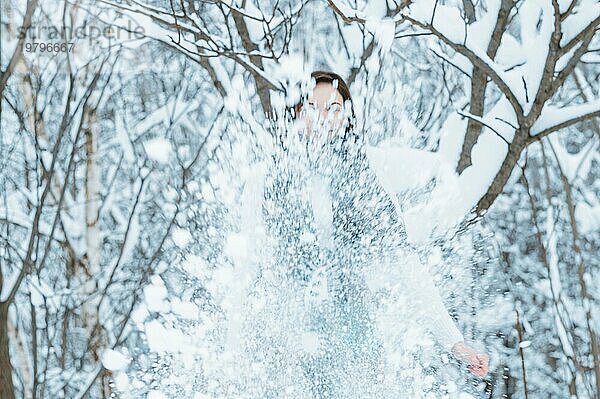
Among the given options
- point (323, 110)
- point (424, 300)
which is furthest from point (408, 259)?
point (323, 110)

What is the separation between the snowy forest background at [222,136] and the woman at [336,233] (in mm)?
1110

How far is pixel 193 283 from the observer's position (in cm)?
240

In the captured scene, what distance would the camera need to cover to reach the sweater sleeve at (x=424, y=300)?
7.16 ft

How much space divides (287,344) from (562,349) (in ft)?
18.5

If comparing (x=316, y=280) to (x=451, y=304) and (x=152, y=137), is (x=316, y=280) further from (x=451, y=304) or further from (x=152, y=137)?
(x=152, y=137)

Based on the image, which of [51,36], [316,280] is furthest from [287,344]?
[51,36]

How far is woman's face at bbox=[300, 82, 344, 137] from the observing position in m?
2.15

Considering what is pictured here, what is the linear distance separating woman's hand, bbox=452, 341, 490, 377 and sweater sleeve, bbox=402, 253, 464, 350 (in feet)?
0.17

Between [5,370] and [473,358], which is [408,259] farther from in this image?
[5,370]

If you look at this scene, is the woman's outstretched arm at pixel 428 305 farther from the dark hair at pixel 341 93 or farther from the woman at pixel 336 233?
the dark hair at pixel 341 93

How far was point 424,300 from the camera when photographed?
219 centimetres

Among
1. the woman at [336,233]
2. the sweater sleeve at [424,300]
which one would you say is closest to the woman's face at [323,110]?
the woman at [336,233]

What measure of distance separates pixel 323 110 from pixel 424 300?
0.50 metres

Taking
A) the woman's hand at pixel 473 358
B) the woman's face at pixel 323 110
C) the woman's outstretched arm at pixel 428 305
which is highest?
the woman's face at pixel 323 110
